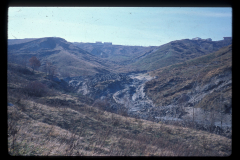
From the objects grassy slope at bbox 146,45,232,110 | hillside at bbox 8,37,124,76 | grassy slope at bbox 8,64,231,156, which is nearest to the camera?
grassy slope at bbox 8,64,231,156

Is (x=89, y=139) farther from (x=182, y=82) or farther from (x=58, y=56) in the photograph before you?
(x=58, y=56)

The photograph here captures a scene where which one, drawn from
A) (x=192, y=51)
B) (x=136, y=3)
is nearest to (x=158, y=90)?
(x=136, y=3)

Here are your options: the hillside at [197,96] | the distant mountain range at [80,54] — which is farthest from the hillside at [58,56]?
the hillside at [197,96]

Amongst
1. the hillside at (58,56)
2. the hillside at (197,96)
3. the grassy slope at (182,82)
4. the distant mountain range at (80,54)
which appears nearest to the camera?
the hillside at (197,96)

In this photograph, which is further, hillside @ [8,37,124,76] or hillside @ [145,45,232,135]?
hillside @ [8,37,124,76]

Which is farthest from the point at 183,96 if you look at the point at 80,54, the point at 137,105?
the point at 80,54

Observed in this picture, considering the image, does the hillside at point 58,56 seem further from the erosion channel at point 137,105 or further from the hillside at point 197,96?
the hillside at point 197,96

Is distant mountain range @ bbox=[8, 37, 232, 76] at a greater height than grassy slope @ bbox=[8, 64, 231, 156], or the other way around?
distant mountain range @ bbox=[8, 37, 232, 76]

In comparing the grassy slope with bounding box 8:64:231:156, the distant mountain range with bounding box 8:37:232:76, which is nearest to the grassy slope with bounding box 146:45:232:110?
the grassy slope with bounding box 8:64:231:156

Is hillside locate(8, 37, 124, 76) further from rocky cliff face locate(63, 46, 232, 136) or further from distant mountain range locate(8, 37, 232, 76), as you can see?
rocky cliff face locate(63, 46, 232, 136)
